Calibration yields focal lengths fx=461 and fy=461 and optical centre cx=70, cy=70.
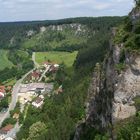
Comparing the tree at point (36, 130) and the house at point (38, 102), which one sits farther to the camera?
the house at point (38, 102)

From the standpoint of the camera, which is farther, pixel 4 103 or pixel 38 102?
pixel 4 103

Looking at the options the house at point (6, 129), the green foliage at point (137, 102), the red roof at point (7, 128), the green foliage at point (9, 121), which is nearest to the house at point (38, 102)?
the green foliage at point (9, 121)

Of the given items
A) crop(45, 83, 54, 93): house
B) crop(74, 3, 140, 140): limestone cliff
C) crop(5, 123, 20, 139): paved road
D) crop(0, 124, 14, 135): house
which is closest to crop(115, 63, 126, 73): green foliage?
crop(74, 3, 140, 140): limestone cliff

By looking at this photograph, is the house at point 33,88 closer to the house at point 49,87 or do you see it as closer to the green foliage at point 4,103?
the house at point 49,87

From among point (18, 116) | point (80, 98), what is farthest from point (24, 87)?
point (80, 98)

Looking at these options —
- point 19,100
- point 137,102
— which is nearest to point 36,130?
point 19,100

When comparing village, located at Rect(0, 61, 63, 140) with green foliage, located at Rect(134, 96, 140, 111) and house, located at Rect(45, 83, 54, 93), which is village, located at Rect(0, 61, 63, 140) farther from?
green foliage, located at Rect(134, 96, 140, 111)

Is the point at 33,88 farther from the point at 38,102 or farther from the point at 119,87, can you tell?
the point at 119,87

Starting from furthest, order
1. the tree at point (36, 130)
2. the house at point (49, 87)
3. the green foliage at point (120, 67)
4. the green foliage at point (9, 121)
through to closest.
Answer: the house at point (49, 87) < the green foliage at point (9, 121) < the tree at point (36, 130) < the green foliage at point (120, 67)

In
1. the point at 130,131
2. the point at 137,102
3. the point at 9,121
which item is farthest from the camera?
the point at 9,121

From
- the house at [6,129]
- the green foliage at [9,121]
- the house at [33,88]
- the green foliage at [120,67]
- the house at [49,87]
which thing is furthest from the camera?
the house at [33,88]

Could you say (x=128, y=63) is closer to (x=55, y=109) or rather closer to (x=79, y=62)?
(x=55, y=109)
